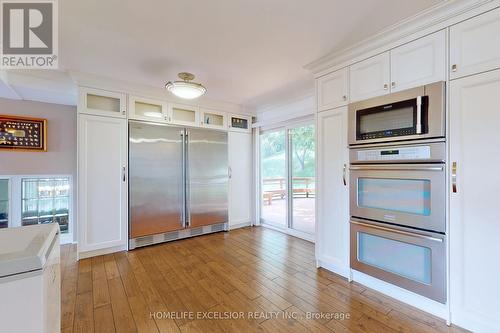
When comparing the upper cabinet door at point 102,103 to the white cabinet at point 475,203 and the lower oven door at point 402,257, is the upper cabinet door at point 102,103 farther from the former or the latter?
the white cabinet at point 475,203

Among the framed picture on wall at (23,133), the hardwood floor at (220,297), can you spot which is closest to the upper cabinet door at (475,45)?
the hardwood floor at (220,297)

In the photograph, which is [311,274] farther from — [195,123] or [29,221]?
[29,221]

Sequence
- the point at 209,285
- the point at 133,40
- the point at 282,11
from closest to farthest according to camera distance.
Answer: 1. the point at 282,11
2. the point at 133,40
3. the point at 209,285

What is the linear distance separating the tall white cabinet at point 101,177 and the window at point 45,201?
1.05 m

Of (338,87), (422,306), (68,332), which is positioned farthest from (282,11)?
(68,332)

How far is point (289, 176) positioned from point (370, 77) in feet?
7.50

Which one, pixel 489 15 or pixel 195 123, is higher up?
pixel 489 15

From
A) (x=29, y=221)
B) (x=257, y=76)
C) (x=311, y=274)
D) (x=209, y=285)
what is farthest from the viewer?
(x=29, y=221)

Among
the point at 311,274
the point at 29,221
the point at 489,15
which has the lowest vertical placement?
the point at 311,274

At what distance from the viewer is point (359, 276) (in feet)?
7.60

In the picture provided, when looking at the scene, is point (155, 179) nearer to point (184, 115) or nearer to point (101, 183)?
point (101, 183)

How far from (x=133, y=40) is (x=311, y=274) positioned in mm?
3035

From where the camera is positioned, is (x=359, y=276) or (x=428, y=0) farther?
(x=359, y=276)

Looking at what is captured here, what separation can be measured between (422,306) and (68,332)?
2772 millimetres
